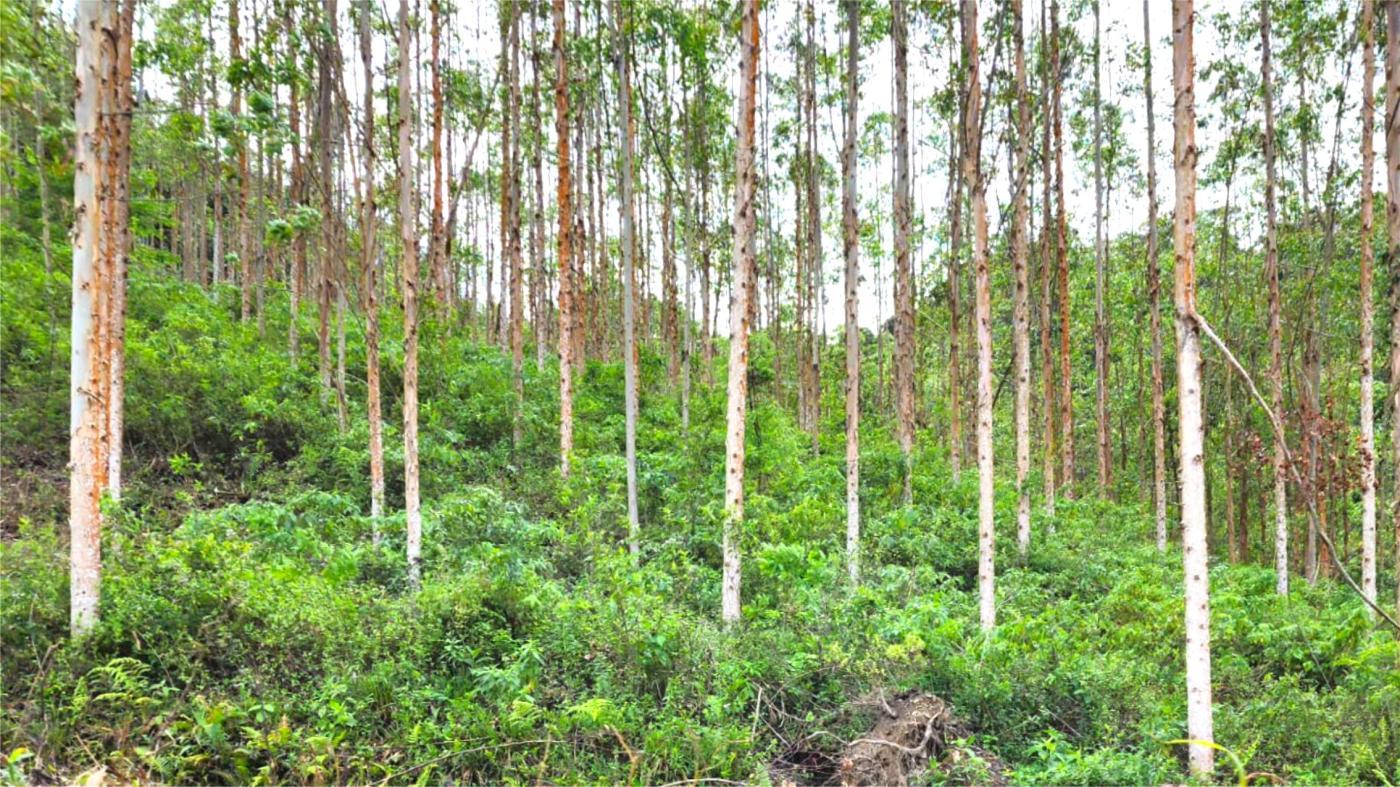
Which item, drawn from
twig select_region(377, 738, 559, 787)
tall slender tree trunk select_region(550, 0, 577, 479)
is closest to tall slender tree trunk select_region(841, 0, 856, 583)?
tall slender tree trunk select_region(550, 0, 577, 479)

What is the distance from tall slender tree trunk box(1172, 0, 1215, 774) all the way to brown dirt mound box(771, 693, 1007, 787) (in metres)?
1.46

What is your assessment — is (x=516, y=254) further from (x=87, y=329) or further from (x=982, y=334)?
(x=982, y=334)

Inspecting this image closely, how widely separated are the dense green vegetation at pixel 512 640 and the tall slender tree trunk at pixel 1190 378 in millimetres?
759

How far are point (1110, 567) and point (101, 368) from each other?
12.7 m

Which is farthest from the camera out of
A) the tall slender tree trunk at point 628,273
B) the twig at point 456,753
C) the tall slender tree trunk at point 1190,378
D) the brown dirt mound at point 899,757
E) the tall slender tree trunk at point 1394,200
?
the tall slender tree trunk at point 628,273

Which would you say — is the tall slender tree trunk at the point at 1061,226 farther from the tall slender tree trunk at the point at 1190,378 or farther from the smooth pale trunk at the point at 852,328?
the tall slender tree trunk at the point at 1190,378

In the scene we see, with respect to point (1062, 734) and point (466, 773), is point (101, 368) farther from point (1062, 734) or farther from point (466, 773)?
point (1062, 734)

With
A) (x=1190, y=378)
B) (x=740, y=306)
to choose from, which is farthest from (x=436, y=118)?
(x=1190, y=378)

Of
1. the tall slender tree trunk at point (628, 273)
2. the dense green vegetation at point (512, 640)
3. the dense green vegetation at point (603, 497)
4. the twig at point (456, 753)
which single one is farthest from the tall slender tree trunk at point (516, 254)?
the twig at point (456, 753)

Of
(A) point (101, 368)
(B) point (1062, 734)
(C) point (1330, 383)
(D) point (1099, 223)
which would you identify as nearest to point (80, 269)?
(A) point (101, 368)

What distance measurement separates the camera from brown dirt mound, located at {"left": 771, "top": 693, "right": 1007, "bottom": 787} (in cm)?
484

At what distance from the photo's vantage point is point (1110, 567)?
1100cm

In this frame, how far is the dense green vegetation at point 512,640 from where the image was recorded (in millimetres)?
4602

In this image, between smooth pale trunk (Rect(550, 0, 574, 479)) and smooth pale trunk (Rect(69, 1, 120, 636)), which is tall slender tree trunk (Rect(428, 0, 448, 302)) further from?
smooth pale trunk (Rect(69, 1, 120, 636))
